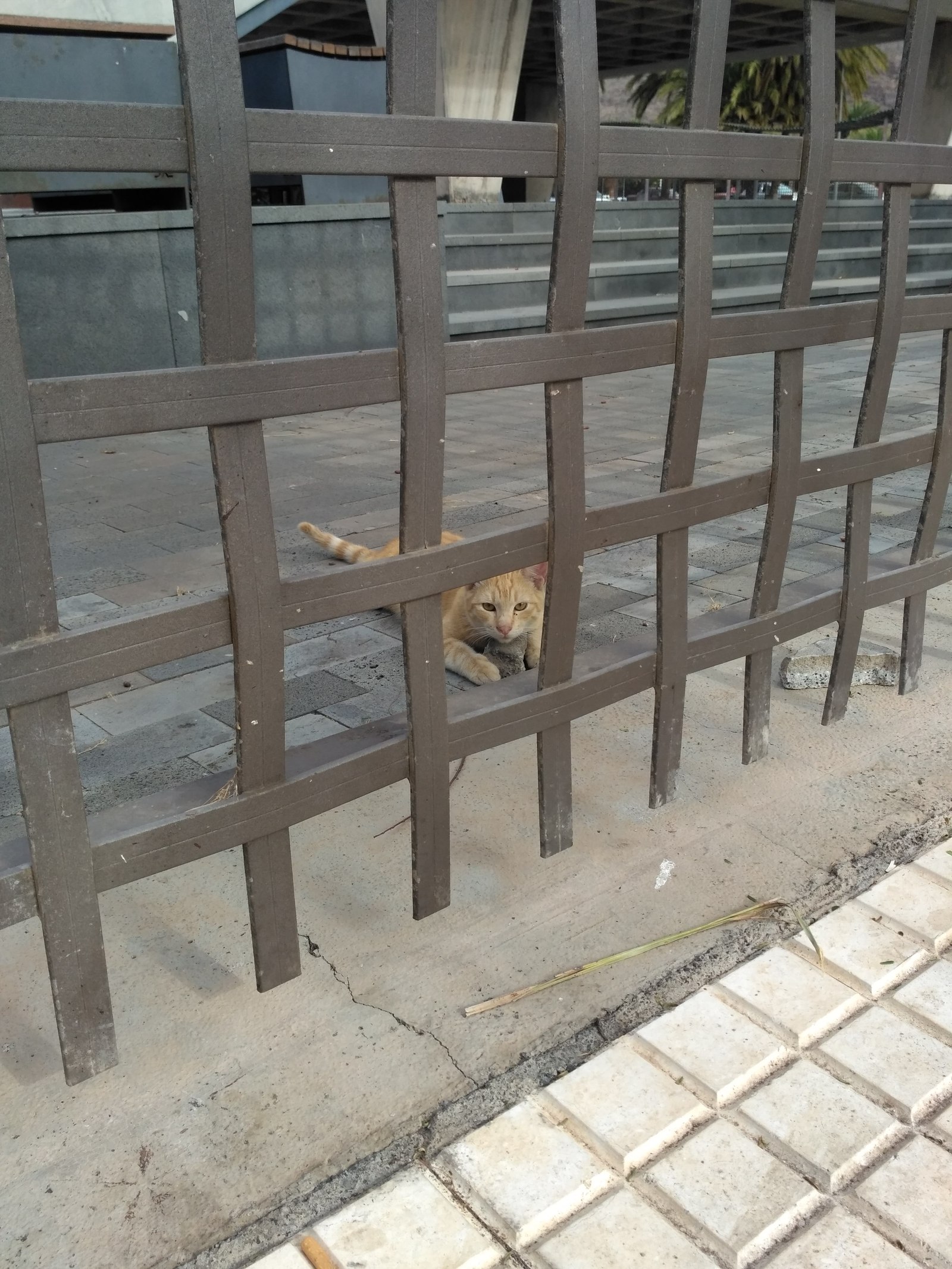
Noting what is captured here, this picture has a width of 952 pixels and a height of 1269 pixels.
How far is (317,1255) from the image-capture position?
1318 millimetres

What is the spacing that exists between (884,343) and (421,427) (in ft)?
4.35

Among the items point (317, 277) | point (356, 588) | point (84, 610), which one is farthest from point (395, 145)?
point (317, 277)

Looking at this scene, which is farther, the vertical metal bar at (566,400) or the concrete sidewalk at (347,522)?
the concrete sidewalk at (347,522)

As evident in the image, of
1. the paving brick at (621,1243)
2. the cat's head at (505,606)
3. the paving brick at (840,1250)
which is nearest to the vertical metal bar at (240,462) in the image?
the paving brick at (621,1243)

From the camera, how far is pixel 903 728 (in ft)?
9.06

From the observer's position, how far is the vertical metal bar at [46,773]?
1.29m

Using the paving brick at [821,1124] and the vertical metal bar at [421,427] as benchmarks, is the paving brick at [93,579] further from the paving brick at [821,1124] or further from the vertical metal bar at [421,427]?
the paving brick at [821,1124]

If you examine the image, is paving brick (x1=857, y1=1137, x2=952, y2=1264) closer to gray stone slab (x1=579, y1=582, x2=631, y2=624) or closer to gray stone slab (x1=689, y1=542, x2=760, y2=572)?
gray stone slab (x1=579, y1=582, x2=631, y2=624)

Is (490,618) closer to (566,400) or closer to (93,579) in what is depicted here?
(566,400)

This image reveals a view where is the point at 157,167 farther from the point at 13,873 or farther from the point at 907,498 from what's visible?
the point at 907,498

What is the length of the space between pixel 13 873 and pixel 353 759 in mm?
557

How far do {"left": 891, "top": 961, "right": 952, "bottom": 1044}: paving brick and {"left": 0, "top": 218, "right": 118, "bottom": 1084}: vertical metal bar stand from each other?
1.31 m

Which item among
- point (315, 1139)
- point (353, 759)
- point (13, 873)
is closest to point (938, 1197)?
point (315, 1139)

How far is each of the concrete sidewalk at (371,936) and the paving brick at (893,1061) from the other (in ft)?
0.86
